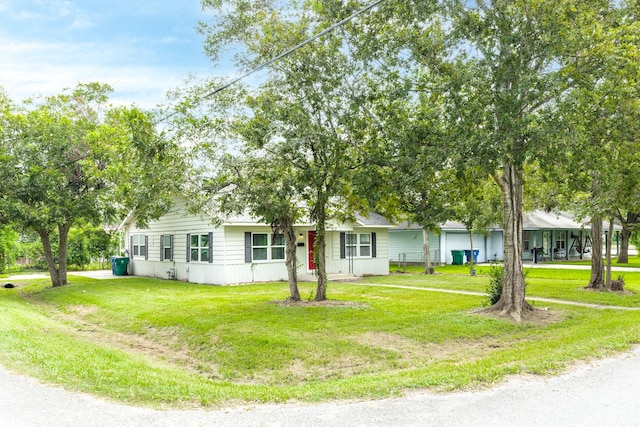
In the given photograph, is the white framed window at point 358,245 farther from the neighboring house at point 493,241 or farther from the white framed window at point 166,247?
the white framed window at point 166,247

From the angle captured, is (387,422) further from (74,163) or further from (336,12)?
(74,163)

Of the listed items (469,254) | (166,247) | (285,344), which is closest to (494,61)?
(285,344)

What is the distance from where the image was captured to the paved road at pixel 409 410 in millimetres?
4910

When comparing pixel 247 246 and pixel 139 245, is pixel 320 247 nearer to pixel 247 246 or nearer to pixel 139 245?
pixel 247 246

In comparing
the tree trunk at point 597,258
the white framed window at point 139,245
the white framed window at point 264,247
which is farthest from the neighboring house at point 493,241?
the white framed window at point 139,245

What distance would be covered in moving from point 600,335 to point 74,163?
1839cm

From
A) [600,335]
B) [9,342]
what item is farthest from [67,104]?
[600,335]

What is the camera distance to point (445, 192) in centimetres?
1213

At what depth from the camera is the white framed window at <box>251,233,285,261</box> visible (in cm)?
2079

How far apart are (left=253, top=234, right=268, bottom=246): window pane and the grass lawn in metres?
4.84

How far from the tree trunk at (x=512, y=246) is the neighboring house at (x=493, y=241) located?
1752 centimetres

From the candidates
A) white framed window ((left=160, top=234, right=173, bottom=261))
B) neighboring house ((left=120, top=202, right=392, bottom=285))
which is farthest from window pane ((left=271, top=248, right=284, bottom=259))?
white framed window ((left=160, top=234, right=173, bottom=261))

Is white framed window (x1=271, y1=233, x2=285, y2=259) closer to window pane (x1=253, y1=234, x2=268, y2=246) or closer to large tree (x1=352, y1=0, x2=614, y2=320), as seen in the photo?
window pane (x1=253, y1=234, x2=268, y2=246)

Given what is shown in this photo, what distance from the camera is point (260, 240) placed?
21.0 metres
